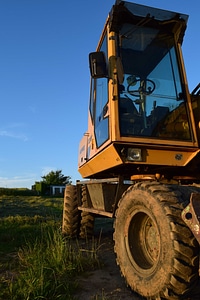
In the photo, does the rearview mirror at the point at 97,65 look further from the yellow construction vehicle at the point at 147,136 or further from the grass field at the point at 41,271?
the grass field at the point at 41,271

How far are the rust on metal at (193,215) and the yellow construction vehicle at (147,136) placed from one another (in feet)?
0.06

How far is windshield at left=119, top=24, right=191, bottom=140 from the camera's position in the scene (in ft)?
13.9

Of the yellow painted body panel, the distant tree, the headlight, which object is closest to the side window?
the yellow painted body panel

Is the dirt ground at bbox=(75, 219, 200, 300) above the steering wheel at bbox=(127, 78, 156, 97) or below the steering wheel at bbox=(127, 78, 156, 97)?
below

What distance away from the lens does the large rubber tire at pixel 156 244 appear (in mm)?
2891

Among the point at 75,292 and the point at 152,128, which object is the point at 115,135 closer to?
the point at 152,128

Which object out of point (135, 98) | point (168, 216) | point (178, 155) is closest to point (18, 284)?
point (168, 216)

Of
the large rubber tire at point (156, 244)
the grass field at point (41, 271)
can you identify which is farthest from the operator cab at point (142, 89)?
the grass field at point (41, 271)

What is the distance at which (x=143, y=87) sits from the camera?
14.9ft

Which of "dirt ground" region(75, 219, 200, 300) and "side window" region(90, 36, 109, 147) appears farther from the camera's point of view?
"side window" region(90, 36, 109, 147)

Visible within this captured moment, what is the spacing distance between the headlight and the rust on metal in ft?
4.03

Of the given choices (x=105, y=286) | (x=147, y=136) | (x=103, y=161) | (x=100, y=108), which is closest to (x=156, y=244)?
(x=105, y=286)

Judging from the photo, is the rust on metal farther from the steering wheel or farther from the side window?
the steering wheel

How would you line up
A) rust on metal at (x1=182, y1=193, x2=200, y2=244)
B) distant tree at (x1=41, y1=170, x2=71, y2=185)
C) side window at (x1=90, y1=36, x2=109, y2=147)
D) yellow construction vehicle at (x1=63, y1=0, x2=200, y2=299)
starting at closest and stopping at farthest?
rust on metal at (x1=182, y1=193, x2=200, y2=244) < yellow construction vehicle at (x1=63, y1=0, x2=200, y2=299) < side window at (x1=90, y1=36, x2=109, y2=147) < distant tree at (x1=41, y1=170, x2=71, y2=185)
